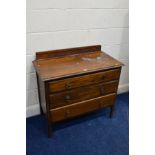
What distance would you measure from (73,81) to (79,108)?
12.7 inches

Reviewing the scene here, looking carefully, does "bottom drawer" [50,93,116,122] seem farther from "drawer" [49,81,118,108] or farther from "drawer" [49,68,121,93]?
"drawer" [49,68,121,93]

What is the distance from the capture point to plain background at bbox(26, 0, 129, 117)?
1.78m

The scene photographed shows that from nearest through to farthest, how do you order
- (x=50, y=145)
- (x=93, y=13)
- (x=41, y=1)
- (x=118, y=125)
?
(x=41, y=1), (x=50, y=145), (x=93, y=13), (x=118, y=125)

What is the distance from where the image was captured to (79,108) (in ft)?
6.27

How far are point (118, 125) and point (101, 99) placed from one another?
0.38 m

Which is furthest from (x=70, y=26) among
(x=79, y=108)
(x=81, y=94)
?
(x=79, y=108)

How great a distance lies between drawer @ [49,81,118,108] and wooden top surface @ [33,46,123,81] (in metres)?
0.18

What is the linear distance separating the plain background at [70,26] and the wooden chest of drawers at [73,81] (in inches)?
3.6

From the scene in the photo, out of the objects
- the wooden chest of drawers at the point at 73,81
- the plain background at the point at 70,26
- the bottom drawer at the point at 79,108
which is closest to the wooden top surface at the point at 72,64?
the wooden chest of drawers at the point at 73,81

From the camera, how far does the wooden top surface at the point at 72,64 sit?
1682mm
